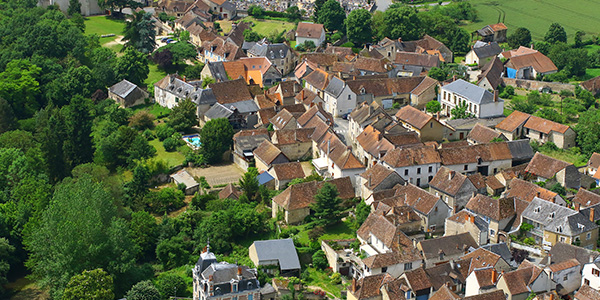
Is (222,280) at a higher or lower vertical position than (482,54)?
lower

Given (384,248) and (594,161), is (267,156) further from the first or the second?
(594,161)

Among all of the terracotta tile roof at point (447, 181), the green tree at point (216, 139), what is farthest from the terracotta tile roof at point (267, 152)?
the terracotta tile roof at point (447, 181)

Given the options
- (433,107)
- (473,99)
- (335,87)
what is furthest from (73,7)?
(473,99)

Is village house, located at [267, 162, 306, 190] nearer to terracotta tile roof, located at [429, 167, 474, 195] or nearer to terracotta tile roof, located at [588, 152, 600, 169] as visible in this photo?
terracotta tile roof, located at [429, 167, 474, 195]

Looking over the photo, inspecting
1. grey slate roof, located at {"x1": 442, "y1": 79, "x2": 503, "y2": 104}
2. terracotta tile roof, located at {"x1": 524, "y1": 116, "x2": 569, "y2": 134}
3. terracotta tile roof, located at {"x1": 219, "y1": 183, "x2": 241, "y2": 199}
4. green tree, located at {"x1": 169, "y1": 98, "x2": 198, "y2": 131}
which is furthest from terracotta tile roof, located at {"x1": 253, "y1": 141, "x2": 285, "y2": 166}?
terracotta tile roof, located at {"x1": 524, "y1": 116, "x2": 569, "y2": 134}

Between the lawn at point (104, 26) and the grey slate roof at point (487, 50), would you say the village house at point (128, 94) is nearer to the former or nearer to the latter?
the lawn at point (104, 26)

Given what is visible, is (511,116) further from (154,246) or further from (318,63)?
(154,246)
